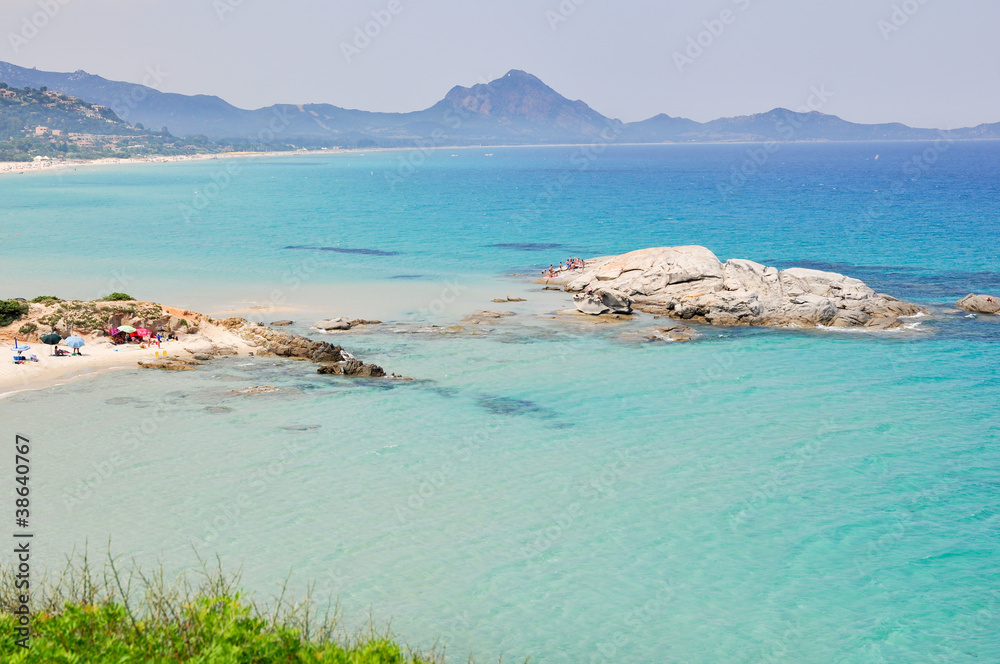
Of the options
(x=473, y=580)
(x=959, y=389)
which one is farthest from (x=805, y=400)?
(x=473, y=580)

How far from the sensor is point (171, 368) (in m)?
37.5

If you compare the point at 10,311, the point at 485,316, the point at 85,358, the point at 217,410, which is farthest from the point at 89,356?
the point at 485,316

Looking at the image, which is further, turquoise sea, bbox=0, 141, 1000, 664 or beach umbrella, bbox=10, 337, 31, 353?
beach umbrella, bbox=10, 337, 31, 353

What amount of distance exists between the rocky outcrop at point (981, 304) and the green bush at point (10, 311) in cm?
5259

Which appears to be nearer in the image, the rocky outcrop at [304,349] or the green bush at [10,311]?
the rocky outcrop at [304,349]

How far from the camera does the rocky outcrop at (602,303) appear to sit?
164ft

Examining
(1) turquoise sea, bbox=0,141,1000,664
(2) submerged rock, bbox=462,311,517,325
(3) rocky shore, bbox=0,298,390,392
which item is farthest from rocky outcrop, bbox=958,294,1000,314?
(3) rocky shore, bbox=0,298,390,392

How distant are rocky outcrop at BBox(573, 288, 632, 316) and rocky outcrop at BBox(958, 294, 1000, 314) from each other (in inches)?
801

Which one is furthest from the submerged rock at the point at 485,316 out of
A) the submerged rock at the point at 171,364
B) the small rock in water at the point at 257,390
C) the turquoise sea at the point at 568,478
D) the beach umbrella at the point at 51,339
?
the beach umbrella at the point at 51,339

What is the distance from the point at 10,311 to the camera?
4041cm

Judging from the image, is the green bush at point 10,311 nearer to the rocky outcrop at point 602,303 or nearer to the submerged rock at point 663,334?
the rocky outcrop at point 602,303

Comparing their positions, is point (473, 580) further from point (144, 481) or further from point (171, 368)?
point (171, 368)

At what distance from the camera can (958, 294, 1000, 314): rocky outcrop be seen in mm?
49656

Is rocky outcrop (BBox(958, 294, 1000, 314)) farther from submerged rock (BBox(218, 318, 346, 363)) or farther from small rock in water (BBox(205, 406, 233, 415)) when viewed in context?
small rock in water (BBox(205, 406, 233, 415))
